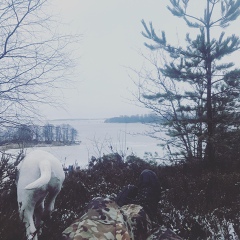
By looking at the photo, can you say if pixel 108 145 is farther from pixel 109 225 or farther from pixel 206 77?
pixel 109 225

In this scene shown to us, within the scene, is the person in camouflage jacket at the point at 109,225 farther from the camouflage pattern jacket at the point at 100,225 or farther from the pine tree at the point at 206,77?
the pine tree at the point at 206,77

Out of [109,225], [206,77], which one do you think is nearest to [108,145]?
[206,77]

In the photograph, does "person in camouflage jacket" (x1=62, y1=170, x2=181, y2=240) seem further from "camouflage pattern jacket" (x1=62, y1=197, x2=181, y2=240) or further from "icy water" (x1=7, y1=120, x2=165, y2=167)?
"icy water" (x1=7, y1=120, x2=165, y2=167)

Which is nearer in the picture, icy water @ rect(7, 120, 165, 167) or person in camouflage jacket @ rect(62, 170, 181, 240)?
person in camouflage jacket @ rect(62, 170, 181, 240)

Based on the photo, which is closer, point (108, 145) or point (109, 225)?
point (109, 225)

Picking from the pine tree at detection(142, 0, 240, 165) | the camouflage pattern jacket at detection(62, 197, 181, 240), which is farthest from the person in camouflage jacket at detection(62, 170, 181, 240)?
the pine tree at detection(142, 0, 240, 165)

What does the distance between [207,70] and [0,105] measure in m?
5.67

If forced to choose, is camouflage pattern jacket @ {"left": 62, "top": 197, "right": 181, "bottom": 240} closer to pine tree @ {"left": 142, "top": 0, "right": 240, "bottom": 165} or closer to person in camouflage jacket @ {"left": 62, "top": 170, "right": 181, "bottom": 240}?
person in camouflage jacket @ {"left": 62, "top": 170, "right": 181, "bottom": 240}

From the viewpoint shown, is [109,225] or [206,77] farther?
[206,77]

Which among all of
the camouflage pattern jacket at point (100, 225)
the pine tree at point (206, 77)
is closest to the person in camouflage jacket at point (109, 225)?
the camouflage pattern jacket at point (100, 225)

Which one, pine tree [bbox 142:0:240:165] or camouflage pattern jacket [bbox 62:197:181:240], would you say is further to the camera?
pine tree [bbox 142:0:240:165]

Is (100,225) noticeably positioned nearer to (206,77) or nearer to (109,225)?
(109,225)

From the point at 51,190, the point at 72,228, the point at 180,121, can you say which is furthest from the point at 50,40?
the point at 72,228

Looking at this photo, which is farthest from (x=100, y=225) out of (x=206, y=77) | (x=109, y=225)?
(x=206, y=77)
